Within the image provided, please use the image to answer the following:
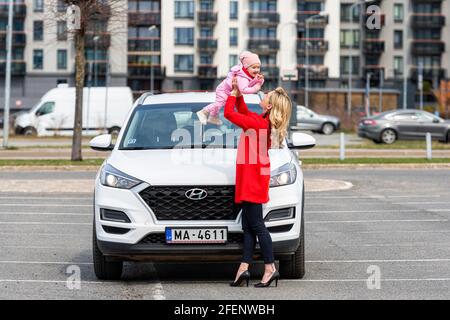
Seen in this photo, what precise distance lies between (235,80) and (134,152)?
4.42ft

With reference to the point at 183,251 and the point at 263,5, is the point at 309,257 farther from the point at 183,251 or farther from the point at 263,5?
the point at 263,5

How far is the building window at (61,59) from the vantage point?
304ft

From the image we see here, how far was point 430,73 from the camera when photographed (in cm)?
10300

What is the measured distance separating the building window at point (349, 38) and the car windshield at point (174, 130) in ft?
299

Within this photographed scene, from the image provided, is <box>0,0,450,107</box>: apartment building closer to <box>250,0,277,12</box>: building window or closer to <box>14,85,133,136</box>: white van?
<box>250,0,277,12</box>: building window

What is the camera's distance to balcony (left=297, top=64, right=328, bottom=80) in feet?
322

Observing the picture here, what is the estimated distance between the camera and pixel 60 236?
13.7 metres

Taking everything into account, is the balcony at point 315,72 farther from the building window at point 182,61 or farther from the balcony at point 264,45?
the building window at point 182,61

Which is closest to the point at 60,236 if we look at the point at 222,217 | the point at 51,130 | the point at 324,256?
the point at 324,256

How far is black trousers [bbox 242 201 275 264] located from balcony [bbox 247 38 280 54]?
284ft

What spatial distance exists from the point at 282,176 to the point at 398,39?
94851 millimetres

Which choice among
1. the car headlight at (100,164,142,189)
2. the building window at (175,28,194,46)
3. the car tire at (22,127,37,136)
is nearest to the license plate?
the car headlight at (100,164,142,189)

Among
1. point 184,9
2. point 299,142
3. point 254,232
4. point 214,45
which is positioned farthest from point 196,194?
point 214,45

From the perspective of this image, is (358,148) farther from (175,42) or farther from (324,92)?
(175,42)
